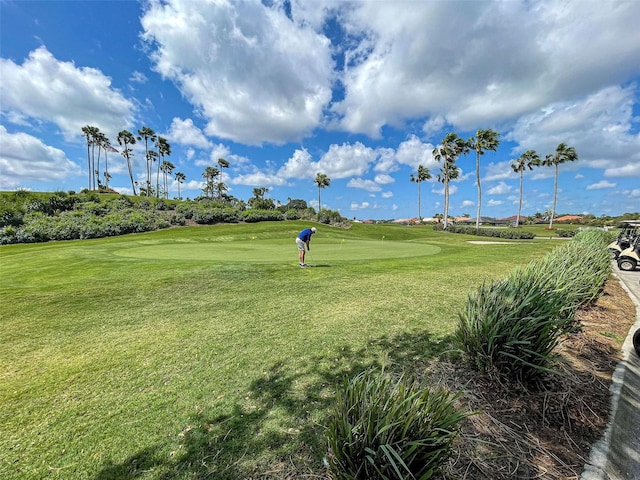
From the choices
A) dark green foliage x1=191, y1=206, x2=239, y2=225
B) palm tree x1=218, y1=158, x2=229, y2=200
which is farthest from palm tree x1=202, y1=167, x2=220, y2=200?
dark green foliage x1=191, y1=206, x2=239, y2=225

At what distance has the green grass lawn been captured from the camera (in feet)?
8.92

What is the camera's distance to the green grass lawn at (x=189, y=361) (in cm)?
272

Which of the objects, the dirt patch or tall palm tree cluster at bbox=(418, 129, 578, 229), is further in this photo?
tall palm tree cluster at bbox=(418, 129, 578, 229)

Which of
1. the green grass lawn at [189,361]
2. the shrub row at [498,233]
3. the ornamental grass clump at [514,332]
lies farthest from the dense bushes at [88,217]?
the ornamental grass clump at [514,332]

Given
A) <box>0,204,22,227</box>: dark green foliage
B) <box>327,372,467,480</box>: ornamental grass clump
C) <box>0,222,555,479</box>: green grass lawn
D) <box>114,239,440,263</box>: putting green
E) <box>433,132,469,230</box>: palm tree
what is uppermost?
<box>433,132,469,230</box>: palm tree

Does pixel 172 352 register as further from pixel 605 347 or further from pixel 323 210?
pixel 323 210

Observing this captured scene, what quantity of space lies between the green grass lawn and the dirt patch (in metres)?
1.15

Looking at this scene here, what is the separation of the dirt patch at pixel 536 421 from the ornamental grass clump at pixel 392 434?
1.14 ft

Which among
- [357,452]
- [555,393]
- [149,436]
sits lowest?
[149,436]

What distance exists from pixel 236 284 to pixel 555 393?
311 inches

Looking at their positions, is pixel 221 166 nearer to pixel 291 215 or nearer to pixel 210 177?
pixel 210 177

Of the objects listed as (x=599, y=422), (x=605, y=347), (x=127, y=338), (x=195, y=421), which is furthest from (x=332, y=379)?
(x=605, y=347)

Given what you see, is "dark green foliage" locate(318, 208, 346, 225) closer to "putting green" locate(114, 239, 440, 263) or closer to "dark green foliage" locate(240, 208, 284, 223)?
"dark green foliage" locate(240, 208, 284, 223)

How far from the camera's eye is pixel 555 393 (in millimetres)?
3293
